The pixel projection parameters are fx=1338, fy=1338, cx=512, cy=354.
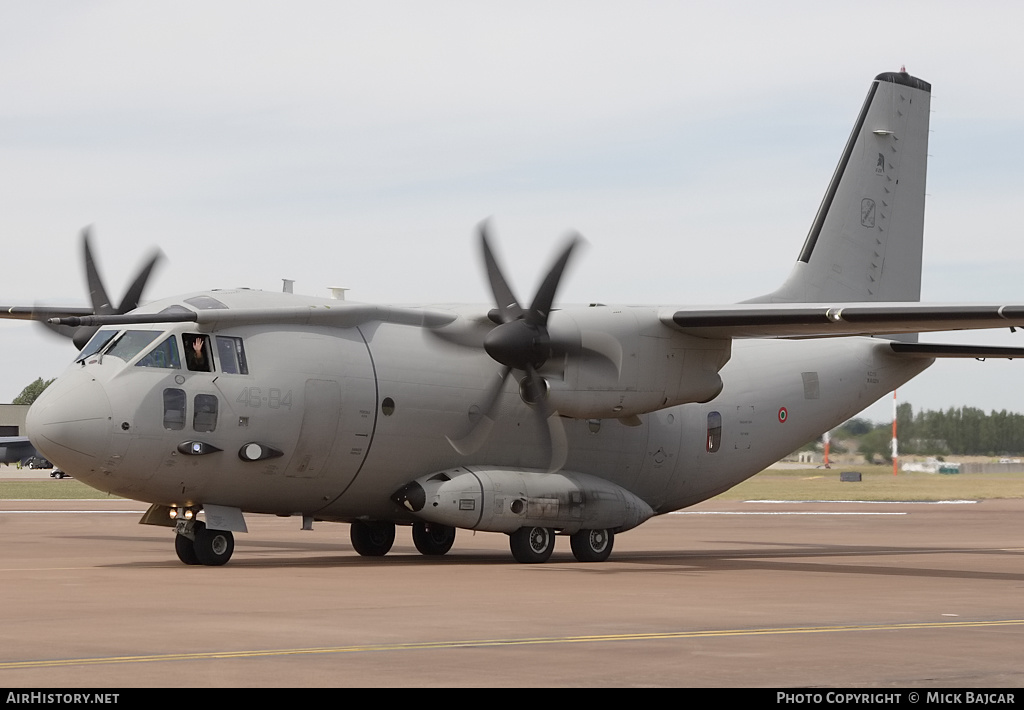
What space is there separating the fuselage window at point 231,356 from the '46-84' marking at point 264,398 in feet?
1.11

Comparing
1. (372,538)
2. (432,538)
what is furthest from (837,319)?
(372,538)

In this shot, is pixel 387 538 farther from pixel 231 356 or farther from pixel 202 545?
pixel 231 356

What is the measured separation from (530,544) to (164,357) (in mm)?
7016

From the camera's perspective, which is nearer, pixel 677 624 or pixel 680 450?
pixel 677 624

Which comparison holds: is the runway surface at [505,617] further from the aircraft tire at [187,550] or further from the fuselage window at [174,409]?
the fuselage window at [174,409]

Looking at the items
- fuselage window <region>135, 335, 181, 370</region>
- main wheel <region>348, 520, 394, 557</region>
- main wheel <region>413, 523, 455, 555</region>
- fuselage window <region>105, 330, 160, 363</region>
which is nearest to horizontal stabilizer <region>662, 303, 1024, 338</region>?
main wheel <region>413, 523, 455, 555</region>

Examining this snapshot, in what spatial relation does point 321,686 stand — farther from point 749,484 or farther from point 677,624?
point 749,484

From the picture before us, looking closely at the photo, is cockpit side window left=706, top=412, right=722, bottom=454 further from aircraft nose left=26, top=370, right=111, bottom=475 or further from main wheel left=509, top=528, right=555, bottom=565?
aircraft nose left=26, top=370, right=111, bottom=475

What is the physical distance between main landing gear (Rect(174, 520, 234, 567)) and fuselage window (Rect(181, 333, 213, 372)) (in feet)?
8.18

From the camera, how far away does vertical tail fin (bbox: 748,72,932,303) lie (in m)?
29.0

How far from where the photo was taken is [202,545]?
21234mm

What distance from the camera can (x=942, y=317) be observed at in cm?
2072
